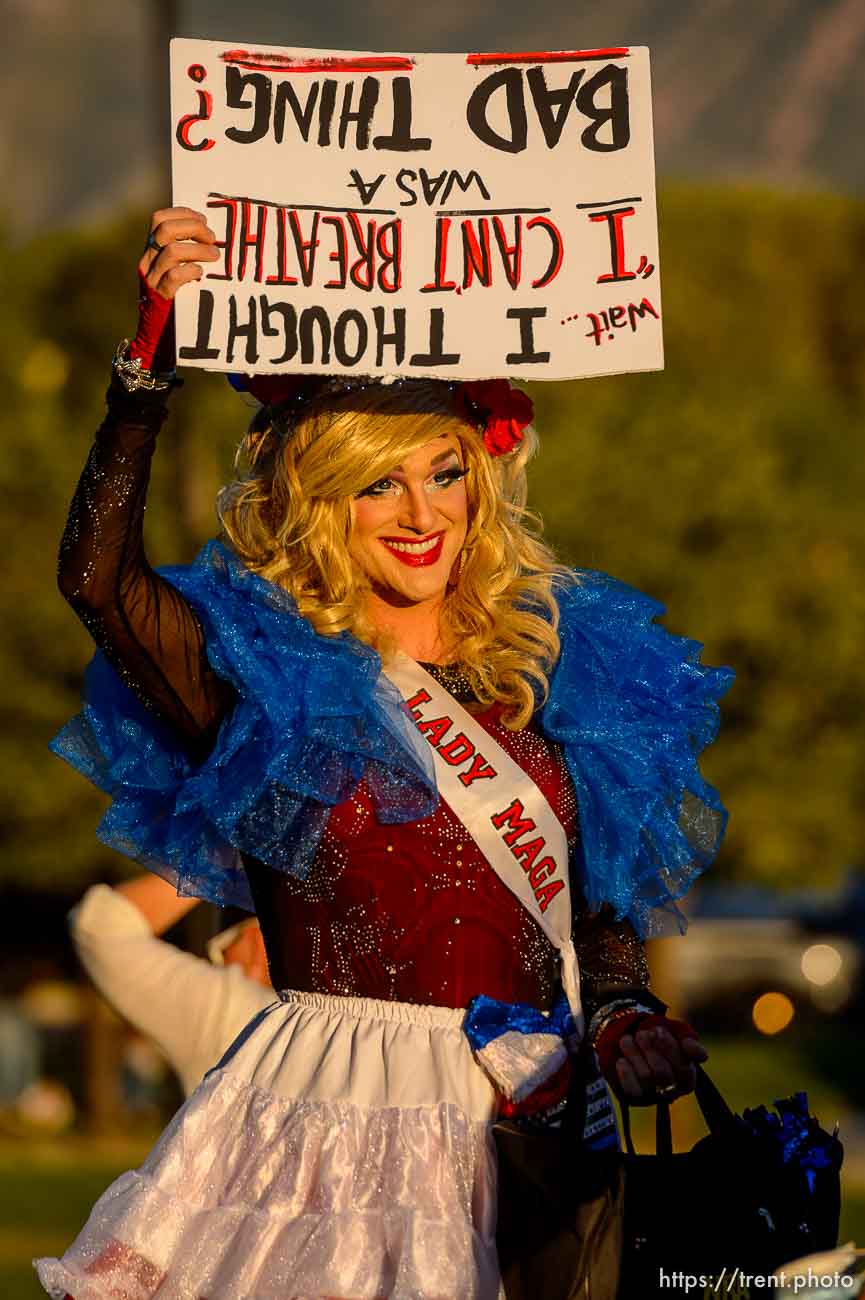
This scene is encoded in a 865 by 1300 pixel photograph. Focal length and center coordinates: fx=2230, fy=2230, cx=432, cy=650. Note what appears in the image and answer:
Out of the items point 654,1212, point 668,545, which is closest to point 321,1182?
point 654,1212

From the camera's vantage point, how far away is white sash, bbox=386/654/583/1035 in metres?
3.93

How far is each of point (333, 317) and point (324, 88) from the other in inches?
18.0

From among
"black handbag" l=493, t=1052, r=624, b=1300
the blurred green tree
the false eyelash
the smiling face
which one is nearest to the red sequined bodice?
"black handbag" l=493, t=1052, r=624, b=1300

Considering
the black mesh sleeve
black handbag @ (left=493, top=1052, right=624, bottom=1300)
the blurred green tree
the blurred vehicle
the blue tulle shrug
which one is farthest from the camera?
the blurred vehicle

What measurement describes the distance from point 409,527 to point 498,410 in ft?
1.14

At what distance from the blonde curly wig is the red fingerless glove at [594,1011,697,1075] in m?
0.60

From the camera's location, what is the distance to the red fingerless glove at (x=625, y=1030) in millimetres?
3705

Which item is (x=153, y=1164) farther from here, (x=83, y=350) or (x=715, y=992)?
(x=715, y=992)

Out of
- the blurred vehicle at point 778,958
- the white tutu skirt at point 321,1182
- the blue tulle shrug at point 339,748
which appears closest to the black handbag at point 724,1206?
the white tutu skirt at point 321,1182

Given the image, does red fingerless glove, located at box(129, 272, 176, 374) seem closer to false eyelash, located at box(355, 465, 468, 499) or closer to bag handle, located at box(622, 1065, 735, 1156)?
false eyelash, located at box(355, 465, 468, 499)

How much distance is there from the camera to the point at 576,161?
407 centimetres

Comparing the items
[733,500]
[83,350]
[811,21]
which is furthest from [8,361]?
[811,21]

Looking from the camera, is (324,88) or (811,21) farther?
(811,21)

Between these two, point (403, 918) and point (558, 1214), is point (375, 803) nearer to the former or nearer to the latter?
point (403, 918)
